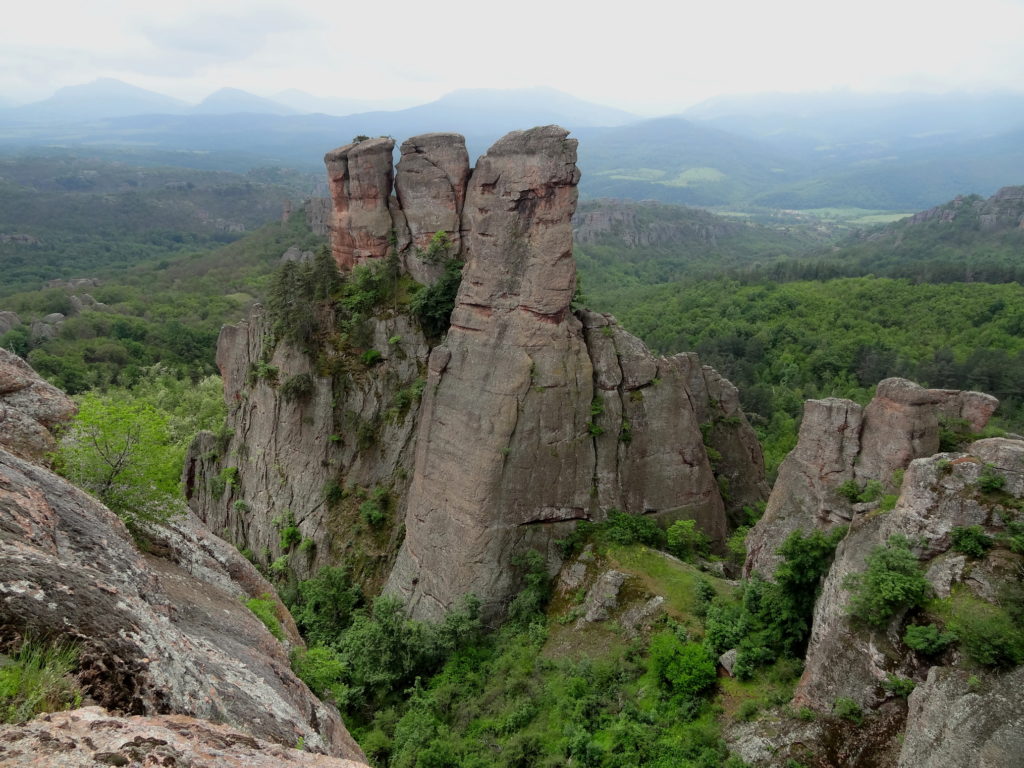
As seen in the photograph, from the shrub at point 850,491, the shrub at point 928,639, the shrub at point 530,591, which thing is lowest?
the shrub at point 530,591

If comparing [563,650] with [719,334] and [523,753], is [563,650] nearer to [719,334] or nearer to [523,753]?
[523,753]

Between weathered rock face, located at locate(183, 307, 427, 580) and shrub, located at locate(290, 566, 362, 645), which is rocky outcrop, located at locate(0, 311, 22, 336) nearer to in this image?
weathered rock face, located at locate(183, 307, 427, 580)

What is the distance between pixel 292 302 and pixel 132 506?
739 inches

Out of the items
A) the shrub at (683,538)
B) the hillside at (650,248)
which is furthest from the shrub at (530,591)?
the hillside at (650,248)

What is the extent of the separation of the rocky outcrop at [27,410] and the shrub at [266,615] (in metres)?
5.05

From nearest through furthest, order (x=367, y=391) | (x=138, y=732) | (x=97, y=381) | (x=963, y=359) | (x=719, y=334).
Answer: (x=138, y=732)
(x=367, y=391)
(x=963, y=359)
(x=97, y=381)
(x=719, y=334)

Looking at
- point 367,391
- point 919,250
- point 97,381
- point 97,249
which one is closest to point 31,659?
point 367,391

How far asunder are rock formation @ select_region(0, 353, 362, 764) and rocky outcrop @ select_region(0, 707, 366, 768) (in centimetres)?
69

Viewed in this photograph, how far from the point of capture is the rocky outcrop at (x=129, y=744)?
516 centimetres

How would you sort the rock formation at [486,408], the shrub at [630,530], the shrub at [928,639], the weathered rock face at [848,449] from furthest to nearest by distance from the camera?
the rock formation at [486,408] < the shrub at [630,530] < the weathered rock face at [848,449] < the shrub at [928,639]

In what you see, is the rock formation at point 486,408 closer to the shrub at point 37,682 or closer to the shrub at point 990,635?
the shrub at point 990,635

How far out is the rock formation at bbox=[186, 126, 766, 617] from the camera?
24.5 metres

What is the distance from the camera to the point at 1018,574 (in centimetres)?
1357

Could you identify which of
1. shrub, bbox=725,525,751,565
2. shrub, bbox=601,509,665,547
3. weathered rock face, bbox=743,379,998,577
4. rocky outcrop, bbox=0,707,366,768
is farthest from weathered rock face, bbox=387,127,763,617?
rocky outcrop, bbox=0,707,366,768
